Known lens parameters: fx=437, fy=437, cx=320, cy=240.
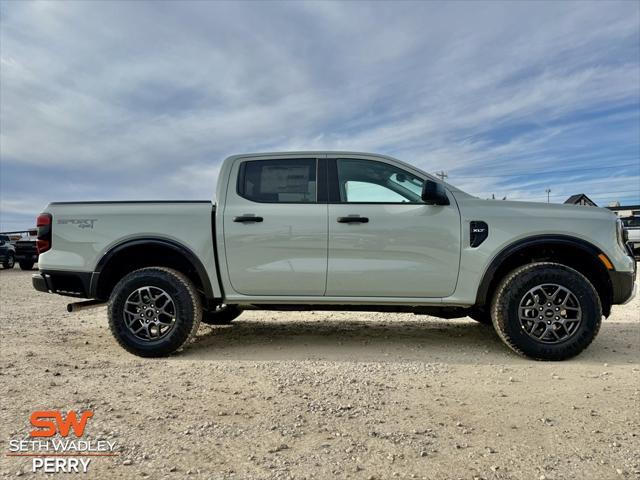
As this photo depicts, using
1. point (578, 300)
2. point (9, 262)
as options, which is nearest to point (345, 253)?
point (578, 300)

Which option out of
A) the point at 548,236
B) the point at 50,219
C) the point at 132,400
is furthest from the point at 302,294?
the point at 50,219

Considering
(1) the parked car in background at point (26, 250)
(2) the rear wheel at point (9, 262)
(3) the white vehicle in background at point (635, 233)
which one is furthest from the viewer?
(2) the rear wheel at point (9, 262)

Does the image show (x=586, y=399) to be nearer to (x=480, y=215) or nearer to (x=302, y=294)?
(x=480, y=215)

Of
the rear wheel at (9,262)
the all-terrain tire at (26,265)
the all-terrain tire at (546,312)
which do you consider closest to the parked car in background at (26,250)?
the all-terrain tire at (26,265)

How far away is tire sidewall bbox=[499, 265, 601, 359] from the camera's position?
3.90m

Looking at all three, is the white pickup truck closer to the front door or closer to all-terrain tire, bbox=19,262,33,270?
the front door

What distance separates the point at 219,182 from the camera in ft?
14.5

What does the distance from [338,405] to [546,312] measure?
2.25 m

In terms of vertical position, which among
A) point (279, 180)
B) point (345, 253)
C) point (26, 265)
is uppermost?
point (279, 180)

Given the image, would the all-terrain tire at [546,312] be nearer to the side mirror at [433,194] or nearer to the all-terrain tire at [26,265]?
the side mirror at [433,194]

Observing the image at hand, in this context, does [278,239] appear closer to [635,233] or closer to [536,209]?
[536,209]

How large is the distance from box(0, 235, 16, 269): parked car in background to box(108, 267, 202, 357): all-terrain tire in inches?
708

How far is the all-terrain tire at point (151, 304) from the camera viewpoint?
4098mm

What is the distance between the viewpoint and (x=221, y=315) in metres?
5.43
